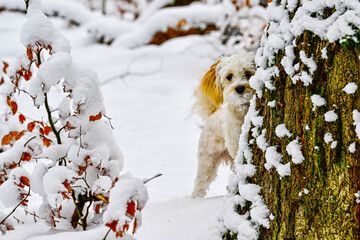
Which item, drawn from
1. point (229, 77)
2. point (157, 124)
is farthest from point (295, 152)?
point (157, 124)

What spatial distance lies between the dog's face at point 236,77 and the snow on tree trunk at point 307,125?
806 millimetres

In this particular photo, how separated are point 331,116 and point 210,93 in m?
1.86

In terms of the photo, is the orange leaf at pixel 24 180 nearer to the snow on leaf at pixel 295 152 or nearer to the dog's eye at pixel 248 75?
the snow on leaf at pixel 295 152

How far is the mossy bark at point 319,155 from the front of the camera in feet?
4.77

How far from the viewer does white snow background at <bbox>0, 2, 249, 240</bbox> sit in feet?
7.18

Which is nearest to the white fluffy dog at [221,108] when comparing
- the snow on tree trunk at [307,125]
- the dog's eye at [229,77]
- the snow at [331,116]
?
the dog's eye at [229,77]

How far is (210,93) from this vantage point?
3.30m

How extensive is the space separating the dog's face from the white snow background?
2.25ft

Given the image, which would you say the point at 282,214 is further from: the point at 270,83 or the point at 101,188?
the point at 101,188

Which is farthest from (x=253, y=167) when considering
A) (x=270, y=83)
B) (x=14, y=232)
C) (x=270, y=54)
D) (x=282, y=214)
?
(x=14, y=232)

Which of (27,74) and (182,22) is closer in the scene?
(27,74)

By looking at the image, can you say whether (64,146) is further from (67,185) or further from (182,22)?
(182,22)

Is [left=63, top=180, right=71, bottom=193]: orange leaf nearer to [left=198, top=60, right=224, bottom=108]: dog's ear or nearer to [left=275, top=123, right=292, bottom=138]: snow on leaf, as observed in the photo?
[left=275, top=123, right=292, bottom=138]: snow on leaf

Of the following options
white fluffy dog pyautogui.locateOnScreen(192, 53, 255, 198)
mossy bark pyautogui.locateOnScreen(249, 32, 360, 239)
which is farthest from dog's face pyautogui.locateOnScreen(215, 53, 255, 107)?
mossy bark pyautogui.locateOnScreen(249, 32, 360, 239)
